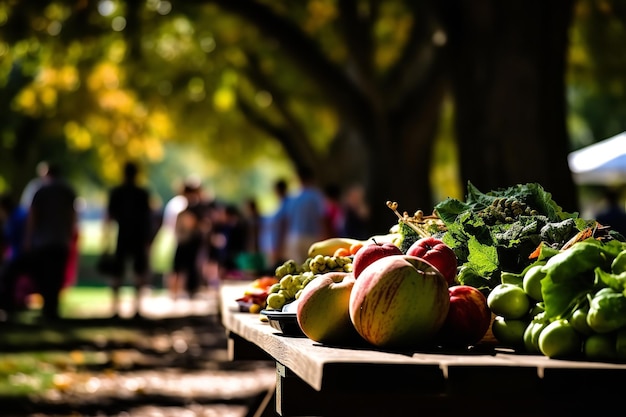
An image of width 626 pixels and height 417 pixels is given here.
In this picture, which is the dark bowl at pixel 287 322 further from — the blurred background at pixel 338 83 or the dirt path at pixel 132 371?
the blurred background at pixel 338 83

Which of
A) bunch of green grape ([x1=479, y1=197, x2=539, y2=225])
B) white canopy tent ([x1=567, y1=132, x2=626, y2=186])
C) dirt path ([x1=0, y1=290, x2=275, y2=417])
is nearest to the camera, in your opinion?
bunch of green grape ([x1=479, y1=197, x2=539, y2=225])

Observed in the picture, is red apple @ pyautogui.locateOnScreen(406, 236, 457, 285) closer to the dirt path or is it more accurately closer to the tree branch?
the dirt path

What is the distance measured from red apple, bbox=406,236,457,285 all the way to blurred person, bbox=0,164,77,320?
497 inches

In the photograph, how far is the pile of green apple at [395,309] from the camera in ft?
11.1

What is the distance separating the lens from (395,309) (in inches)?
133

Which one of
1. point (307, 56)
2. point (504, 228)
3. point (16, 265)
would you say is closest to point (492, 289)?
point (504, 228)

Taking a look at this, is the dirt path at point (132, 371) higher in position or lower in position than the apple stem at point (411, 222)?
lower

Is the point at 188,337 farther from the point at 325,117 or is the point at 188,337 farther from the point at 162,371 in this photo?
the point at 325,117

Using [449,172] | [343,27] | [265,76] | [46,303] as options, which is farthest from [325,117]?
[449,172]

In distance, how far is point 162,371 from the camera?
37.4 ft

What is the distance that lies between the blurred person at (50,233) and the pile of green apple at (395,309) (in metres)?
12.7

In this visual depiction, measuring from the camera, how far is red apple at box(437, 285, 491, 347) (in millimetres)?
3502

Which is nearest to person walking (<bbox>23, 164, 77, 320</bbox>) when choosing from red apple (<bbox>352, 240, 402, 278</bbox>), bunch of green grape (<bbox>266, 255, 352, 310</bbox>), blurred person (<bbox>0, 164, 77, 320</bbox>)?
blurred person (<bbox>0, 164, 77, 320</bbox>)

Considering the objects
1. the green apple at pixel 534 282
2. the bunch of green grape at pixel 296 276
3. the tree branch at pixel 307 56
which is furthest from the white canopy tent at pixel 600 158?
the green apple at pixel 534 282
